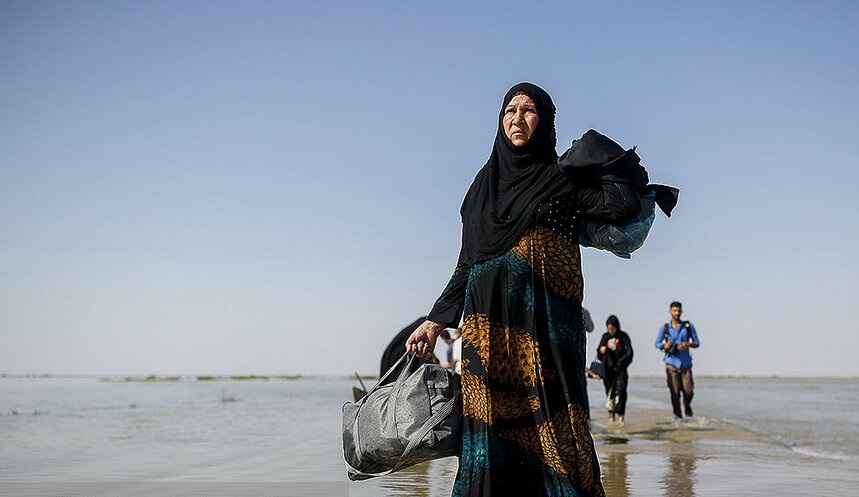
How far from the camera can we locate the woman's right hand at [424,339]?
3541 millimetres

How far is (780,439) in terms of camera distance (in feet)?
38.7

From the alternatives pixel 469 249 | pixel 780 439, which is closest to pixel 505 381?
pixel 469 249

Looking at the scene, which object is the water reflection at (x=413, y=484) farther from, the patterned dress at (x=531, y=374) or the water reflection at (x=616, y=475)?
the patterned dress at (x=531, y=374)

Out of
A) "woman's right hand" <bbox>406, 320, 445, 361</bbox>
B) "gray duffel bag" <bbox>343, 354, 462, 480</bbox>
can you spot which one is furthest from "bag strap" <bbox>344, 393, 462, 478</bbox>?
"woman's right hand" <bbox>406, 320, 445, 361</bbox>

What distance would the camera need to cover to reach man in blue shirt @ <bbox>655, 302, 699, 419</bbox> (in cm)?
1354

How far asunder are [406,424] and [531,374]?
0.51 meters

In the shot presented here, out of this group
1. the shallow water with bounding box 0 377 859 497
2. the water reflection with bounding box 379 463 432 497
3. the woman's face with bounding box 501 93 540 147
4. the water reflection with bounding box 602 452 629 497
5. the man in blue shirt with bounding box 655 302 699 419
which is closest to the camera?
the woman's face with bounding box 501 93 540 147

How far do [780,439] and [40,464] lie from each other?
9050mm

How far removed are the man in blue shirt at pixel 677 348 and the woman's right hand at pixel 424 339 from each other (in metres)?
10.7

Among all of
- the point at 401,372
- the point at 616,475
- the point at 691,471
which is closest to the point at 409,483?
the point at 616,475

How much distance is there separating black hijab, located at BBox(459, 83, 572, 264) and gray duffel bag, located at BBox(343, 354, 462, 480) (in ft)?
1.70

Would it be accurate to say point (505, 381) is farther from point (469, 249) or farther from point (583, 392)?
point (469, 249)

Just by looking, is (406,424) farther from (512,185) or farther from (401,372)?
(512,185)

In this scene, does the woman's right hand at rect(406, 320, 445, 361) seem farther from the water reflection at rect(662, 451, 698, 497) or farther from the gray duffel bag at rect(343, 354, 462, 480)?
the water reflection at rect(662, 451, 698, 497)
